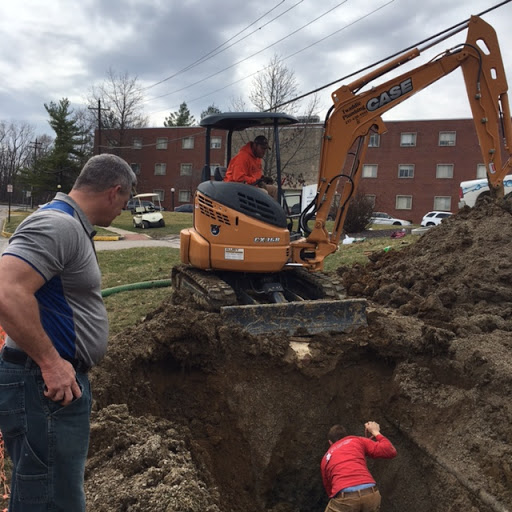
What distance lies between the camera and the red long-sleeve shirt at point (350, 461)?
13.7ft

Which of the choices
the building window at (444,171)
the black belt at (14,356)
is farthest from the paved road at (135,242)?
the building window at (444,171)

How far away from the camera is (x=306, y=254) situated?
7.12 metres

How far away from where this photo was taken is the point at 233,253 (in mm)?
6156

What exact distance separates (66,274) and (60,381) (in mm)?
493

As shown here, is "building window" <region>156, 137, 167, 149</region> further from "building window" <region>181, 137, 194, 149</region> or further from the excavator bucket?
the excavator bucket

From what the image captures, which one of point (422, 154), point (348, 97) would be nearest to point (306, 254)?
point (348, 97)

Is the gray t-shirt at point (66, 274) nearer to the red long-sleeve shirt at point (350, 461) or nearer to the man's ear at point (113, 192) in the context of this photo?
the man's ear at point (113, 192)

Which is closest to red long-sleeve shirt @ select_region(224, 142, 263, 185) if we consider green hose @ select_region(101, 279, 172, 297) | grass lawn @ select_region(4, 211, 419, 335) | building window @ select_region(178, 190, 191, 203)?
grass lawn @ select_region(4, 211, 419, 335)

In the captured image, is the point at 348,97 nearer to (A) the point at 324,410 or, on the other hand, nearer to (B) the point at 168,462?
(A) the point at 324,410

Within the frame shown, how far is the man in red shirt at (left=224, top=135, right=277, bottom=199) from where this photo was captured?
641cm

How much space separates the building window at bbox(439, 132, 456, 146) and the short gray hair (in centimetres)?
4365

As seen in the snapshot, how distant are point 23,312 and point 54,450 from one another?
72cm

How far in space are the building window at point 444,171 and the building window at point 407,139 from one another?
2.99 meters

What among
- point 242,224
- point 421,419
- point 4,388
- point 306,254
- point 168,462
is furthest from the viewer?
point 306,254
